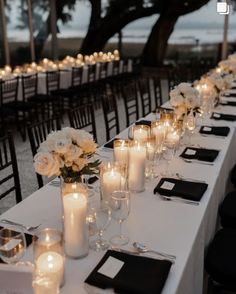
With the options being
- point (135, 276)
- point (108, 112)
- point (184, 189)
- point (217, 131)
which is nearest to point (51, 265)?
point (135, 276)

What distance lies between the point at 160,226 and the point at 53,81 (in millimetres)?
5839

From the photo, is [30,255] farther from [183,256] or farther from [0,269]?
[183,256]

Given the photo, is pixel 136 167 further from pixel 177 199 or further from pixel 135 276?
pixel 135 276

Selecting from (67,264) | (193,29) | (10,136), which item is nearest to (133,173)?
(67,264)

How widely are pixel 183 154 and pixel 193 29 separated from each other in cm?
1025

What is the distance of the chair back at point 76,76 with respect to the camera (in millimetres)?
7734

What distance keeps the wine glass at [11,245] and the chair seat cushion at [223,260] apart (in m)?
1.07

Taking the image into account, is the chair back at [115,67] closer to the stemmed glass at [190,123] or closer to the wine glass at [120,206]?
the stemmed glass at [190,123]

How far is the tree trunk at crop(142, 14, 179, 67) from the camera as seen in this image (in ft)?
37.4

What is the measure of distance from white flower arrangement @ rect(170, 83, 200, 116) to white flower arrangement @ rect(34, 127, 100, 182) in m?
1.47

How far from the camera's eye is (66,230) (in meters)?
1.50

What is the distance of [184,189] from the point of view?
2111 millimetres

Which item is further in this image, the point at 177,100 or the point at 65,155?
the point at 177,100

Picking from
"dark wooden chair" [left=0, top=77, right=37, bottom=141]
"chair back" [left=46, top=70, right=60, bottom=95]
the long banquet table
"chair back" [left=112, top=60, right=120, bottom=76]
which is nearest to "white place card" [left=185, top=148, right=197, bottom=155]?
the long banquet table
